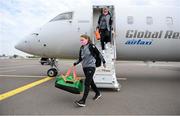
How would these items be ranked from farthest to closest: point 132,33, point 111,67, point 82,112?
point 132,33 → point 111,67 → point 82,112

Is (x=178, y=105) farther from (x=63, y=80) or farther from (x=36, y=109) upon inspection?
(x=36, y=109)

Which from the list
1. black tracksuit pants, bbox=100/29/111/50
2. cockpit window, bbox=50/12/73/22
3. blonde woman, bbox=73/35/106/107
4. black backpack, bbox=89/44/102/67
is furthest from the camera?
cockpit window, bbox=50/12/73/22

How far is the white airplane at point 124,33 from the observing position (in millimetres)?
9859

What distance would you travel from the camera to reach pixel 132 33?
9836mm

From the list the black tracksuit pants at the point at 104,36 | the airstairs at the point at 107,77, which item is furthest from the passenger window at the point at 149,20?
the airstairs at the point at 107,77

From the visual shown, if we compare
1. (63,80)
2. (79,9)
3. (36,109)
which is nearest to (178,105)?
(63,80)

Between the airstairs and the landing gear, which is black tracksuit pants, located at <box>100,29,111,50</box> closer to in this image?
the airstairs

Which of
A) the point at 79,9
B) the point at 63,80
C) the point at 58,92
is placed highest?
the point at 79,9

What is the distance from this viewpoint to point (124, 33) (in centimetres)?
985

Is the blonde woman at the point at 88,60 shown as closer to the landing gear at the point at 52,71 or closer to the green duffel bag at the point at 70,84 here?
the green duffel bag at the point at 70,84

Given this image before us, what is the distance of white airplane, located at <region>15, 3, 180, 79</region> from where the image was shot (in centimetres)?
986

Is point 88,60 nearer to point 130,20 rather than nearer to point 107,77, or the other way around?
point 107,77

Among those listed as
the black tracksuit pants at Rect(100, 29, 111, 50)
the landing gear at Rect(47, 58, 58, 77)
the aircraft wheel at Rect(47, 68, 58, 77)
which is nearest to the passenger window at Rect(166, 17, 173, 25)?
the black tracksuit pants at Rect(100, 29, 111, 50)

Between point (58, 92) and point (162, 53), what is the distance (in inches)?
199
